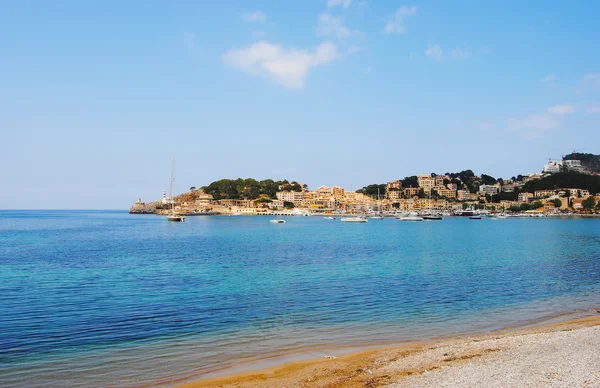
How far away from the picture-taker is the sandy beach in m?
8.36

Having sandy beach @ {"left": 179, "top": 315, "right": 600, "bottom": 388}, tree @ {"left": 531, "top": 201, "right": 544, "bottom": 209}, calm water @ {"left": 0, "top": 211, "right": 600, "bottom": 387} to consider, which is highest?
tree @ {"left": 531, "top": 201, "right": 544, "bottom": 209}

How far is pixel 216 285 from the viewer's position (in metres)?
23.2

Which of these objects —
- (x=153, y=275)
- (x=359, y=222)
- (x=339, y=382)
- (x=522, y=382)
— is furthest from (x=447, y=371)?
(x=359, y=222)

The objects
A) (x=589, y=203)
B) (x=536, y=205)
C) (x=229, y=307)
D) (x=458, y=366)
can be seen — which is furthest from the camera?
(x=536, y=205)

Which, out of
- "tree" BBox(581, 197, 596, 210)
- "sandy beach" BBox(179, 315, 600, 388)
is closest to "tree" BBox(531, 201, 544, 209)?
"tree" BBox(581, 197, 596, 210)

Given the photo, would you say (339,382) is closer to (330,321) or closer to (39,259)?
(330,321)

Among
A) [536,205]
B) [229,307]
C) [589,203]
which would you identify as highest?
[589,203]

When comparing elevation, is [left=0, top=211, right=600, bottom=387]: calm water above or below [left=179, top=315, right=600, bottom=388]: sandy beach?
below

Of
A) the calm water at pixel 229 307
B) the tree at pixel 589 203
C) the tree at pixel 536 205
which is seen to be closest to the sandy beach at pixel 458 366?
the calm water at pixel 229 307

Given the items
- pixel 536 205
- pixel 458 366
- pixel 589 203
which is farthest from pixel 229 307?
pixel 536 205

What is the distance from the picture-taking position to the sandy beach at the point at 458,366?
27.4 feet

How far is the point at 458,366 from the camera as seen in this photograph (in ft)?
31.0

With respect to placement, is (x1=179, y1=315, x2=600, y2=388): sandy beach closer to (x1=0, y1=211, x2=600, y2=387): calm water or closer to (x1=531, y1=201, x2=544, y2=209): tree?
(x1=0, y1=211, x2=600, y2=387): calm water

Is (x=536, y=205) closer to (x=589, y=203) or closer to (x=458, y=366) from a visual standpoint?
(x=589, y=203)
